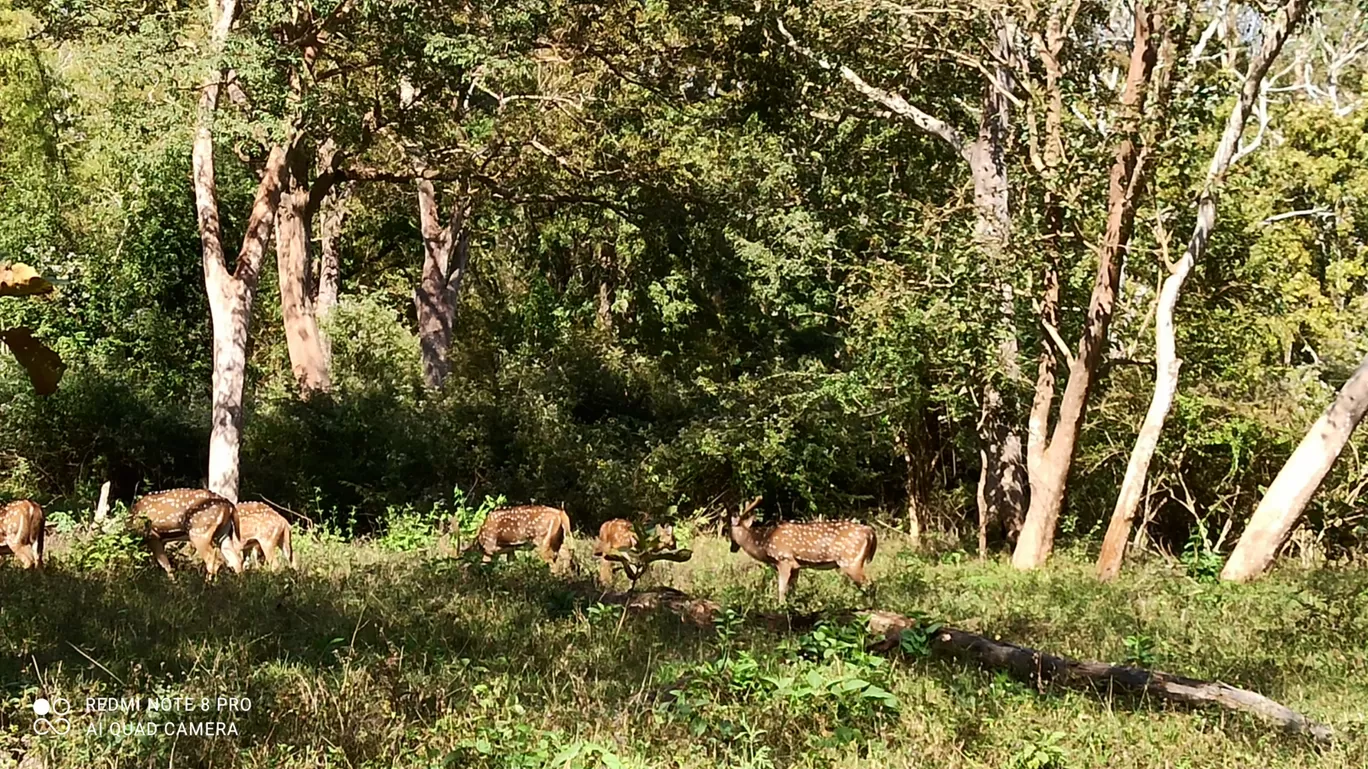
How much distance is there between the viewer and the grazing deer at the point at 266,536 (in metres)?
10.9

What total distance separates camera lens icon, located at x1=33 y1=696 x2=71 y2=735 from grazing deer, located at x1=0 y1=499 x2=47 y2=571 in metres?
4.64

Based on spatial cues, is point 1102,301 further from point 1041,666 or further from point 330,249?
point 330,249

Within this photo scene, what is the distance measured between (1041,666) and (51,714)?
5.01 meters

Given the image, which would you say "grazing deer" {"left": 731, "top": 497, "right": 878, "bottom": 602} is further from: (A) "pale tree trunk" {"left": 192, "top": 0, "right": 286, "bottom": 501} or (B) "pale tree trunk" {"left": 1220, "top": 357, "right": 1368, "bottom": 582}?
(A) "pale tree trunk" {"left": 192, "top": 0, "right": 286, "bottom": 501}

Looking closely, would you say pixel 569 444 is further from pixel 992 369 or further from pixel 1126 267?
pixel 1126 267

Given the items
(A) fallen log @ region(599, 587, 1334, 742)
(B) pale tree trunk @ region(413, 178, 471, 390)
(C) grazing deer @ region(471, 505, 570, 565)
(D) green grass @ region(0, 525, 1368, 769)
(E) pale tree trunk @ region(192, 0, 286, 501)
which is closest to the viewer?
(D) green grass @ region(0, 525, 1368, 769)

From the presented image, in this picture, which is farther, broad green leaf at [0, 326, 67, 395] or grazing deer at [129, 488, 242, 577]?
grazing deer at [129, 488, 242, 577]

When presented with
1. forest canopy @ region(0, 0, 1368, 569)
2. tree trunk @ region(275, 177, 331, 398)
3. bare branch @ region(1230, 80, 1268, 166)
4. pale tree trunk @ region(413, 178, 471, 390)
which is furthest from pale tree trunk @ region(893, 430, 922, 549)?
tree trunk @ region(275, 177, 331, 398)

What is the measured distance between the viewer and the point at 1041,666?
6965 millimetres

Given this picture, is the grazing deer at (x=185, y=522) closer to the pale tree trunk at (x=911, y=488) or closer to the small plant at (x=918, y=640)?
the small plant at (x=918, y=640)

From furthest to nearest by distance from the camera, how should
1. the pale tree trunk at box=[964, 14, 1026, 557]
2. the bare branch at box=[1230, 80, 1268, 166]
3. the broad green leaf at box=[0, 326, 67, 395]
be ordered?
the bare branch at box=[1230, 80, 1268, 166] < the pale tree trunk at box=[964, 14, 1026, 557] < the broad green leaf at box=[0, 326, 67, 395]

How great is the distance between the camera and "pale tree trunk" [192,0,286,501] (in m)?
14.5

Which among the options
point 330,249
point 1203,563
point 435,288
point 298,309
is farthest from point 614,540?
point 330,249

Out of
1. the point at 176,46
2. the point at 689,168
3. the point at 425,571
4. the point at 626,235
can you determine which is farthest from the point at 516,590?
the point at 626,235
